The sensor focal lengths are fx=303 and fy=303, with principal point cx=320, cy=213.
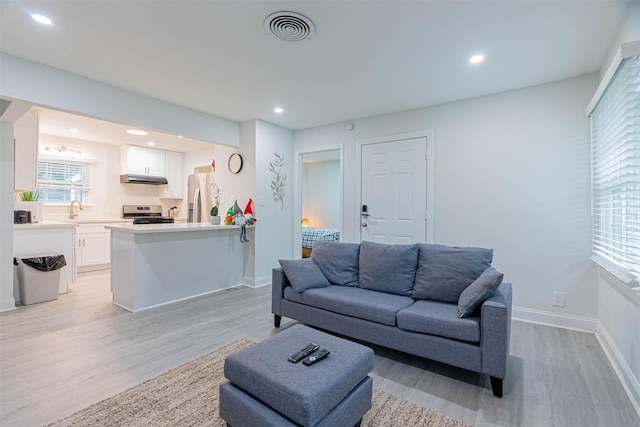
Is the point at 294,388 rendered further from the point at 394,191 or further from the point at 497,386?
the point at 394,191

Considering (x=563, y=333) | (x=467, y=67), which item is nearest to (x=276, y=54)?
(x=467, y=67)

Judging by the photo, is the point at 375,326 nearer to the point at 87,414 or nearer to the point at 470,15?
the point at 87,414

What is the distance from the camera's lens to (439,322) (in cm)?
206

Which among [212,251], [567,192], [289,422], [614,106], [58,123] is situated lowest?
[289,422]

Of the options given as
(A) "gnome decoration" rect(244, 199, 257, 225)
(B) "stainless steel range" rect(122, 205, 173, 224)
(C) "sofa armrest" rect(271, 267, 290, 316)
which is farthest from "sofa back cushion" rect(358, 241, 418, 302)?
(B) "stainless steel range" rect(122, 205, 173, 224)

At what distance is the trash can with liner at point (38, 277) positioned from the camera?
140 inches

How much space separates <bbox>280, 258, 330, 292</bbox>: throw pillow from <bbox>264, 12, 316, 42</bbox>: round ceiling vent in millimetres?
1905

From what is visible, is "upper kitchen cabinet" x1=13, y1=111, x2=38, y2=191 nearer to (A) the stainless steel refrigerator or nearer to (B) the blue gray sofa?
(A) the stainless steel refrigerator

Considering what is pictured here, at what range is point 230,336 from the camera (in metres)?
2.77

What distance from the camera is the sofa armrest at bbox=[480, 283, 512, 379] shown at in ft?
6.06

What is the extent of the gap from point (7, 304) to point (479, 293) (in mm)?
4734

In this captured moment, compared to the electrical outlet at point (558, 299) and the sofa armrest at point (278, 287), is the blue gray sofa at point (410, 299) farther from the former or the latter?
the electrical outlet at point (558, 299)

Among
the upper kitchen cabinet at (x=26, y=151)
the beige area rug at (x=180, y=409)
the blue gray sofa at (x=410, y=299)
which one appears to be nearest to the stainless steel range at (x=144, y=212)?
the upper kitchen cabinet at (x=26, y=151)

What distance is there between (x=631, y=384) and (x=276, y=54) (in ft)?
11.5
